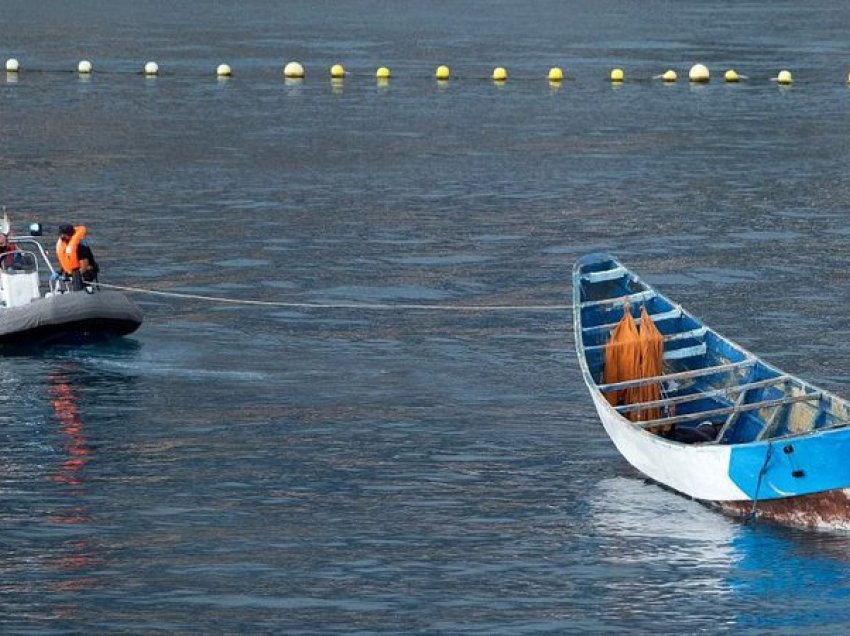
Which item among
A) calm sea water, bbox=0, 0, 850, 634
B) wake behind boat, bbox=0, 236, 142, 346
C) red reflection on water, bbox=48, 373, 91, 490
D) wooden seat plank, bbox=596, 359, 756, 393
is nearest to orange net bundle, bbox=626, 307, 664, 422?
wooden seat plank, bbox=596, 359, 756, 393

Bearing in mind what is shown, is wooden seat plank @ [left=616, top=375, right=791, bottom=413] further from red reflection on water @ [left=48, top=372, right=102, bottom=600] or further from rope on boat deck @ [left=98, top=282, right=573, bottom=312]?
rope on boat deck @ [left=98, top=282, right=573, bottom=312]

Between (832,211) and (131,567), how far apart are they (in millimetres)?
35414

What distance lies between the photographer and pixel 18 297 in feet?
132

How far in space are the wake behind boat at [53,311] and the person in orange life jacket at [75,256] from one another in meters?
0.26

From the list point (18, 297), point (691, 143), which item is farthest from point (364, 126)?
point (18, 297)

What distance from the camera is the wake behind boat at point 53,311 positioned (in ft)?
129

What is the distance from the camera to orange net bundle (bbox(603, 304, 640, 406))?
3397cm

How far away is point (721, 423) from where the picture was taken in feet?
107

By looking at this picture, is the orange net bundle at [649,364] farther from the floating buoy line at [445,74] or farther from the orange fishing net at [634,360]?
the floating buoy line at [445,74]

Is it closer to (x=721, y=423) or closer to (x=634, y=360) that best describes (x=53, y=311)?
(x=634, y=360)

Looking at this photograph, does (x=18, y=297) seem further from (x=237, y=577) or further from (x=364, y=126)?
(x=364, y=126)

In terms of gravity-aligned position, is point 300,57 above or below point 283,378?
above

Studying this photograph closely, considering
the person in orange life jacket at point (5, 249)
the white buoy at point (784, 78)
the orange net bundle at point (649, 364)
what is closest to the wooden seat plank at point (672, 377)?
the orange net bundle at point (649, 364)

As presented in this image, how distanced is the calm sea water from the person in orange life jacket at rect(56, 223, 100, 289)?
157cm
